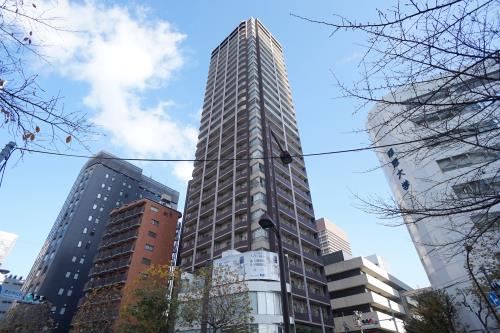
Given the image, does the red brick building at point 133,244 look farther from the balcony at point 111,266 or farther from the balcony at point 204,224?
the balcony at point 204,224

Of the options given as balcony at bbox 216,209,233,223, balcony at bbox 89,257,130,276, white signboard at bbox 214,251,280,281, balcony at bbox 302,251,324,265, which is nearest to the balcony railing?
balcony at bbox 89,257,130,276

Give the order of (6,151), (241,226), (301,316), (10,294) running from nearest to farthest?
(6,151)
(10,294)
(301,316)
(241,226)

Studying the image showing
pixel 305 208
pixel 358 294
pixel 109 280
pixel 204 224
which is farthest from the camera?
pixel 305 208

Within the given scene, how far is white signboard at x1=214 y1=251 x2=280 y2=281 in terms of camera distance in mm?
28125

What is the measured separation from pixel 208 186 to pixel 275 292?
26326 mm

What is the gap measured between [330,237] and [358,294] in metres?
113

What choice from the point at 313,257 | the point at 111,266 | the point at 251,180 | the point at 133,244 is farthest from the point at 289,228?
the point at 111,266

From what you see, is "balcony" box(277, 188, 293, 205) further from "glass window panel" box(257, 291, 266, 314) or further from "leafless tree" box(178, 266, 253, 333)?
"leafless tree" box(178, 266, 253, 333)

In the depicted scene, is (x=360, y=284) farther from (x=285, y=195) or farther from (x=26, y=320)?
(x=26, y=320)

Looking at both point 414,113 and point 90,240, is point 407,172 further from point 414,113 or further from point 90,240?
point 90,240

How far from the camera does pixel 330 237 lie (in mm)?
154375

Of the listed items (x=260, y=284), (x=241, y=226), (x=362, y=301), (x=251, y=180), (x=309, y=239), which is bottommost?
(x=260, y=284)

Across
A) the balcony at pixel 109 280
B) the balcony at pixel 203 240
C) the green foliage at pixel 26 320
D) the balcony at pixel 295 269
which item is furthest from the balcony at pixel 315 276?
the green foliage at pixel 26 320

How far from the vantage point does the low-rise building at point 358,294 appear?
4397 cm
